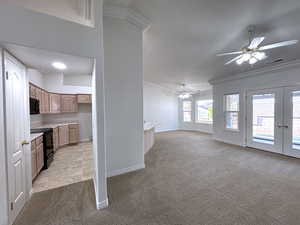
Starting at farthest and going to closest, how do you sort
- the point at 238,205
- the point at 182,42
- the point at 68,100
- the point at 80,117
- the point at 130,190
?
the point at 80,117 < the point at 68,100 < the point at 182,42 < the point at 130,190 < the point at 238,205

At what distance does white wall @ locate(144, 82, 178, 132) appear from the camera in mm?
8180

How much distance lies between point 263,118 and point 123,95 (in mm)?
4742

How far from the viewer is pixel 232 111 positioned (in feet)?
18.0

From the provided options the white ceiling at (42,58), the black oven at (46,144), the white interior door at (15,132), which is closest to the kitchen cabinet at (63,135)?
the black oven at (46,144)

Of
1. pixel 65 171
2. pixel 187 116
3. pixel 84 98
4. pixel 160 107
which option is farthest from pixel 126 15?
pixel 187 116

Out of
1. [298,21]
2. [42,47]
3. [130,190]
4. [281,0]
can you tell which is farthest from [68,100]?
[298,21]

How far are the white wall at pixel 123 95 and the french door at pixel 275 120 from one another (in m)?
4.23

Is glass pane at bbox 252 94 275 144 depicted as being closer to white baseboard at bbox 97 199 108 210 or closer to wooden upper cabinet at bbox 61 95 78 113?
white baseboard at bbox 97 199 108 210

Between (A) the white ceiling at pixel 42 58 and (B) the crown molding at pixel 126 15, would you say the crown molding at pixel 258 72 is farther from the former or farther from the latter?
(A) the white ceiling at pixel 42 58

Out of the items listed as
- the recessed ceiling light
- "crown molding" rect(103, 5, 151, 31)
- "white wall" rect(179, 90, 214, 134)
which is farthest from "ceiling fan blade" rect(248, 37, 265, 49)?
"white wall" rect(179, 90, 214, 134)

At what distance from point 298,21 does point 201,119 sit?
6.35 metres

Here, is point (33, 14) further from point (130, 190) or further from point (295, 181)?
point (295, 181)

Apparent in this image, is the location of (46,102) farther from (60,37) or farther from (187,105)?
(187,105)

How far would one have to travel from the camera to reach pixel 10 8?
1458 mm
